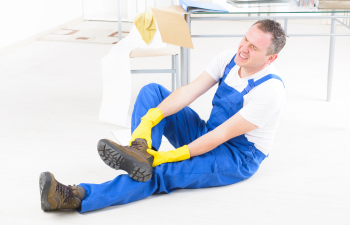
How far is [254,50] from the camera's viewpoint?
1474 millimetres

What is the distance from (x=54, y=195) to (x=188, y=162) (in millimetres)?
513

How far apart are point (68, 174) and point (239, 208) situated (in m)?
0.78

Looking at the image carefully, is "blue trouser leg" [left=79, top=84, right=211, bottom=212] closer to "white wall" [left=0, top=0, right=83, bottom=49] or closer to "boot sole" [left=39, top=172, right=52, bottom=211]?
"boot sole" [left=39, top=172, right=52, bottom=211]

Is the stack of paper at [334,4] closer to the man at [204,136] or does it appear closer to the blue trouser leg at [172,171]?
the man at [204,136]

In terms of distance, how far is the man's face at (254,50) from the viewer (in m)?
1.45

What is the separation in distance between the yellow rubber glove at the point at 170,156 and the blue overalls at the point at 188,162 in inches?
0.8

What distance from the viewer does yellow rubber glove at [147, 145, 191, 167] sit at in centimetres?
150

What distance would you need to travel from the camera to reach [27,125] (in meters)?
2.29

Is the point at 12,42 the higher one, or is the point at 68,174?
the point at 12,42

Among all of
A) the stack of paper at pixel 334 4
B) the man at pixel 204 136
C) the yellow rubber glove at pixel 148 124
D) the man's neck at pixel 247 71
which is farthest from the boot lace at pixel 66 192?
the stack of paper at pixel 334 4

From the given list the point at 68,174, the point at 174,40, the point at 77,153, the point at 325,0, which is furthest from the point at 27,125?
the point at 325,0

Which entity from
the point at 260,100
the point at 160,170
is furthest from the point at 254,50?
the point at 160,170

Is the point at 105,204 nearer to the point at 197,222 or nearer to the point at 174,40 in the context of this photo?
the point at 197,222

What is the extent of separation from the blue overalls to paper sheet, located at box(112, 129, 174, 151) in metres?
0.29
